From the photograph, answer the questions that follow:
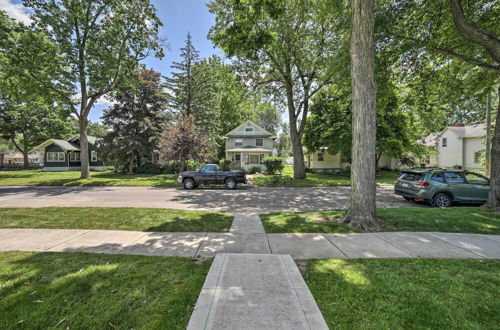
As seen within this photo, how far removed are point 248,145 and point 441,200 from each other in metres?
24.4

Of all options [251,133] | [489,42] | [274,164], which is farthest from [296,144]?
[251,133]

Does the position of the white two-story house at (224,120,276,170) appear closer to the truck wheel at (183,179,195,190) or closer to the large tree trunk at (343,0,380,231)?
the truck wheel at (183,179,195,190)

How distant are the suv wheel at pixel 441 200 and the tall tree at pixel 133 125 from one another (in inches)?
981

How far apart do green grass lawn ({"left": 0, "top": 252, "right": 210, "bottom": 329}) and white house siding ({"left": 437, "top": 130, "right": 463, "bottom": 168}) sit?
130 ft

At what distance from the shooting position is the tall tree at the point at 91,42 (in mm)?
16234

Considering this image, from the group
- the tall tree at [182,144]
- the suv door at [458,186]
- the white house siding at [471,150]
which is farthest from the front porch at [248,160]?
the white house siding at [471,150]

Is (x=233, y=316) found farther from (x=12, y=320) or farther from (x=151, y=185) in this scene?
(x=151, y=185)

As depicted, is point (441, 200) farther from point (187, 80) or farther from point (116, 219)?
point (187, 80)

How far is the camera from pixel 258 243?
4.79 m

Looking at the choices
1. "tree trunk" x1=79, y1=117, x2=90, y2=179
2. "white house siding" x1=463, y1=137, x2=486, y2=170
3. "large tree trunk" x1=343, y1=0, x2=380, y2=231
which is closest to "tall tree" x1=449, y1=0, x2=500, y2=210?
"large tree trunk" x1=343, y1=0, x2=380, y2=231

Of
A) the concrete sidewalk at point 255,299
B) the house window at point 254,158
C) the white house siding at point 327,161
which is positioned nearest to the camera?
the concrete sidewalk at point 255,299

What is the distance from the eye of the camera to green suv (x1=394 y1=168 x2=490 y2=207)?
29.2 feet

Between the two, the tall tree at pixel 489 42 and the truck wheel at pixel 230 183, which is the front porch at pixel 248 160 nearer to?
the truck wheel at pixel 230 183

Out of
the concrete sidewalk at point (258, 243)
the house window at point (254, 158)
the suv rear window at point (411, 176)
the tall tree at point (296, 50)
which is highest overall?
the tall tree at point (296, 50)
